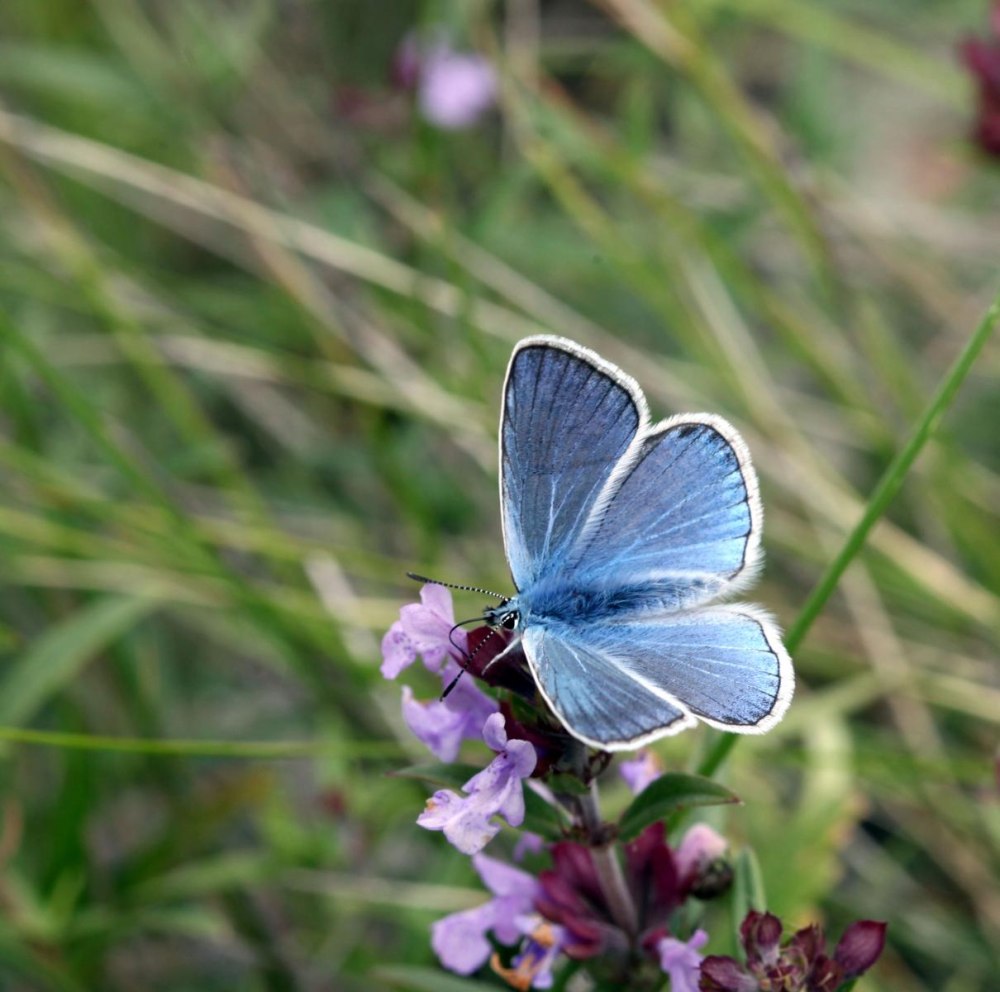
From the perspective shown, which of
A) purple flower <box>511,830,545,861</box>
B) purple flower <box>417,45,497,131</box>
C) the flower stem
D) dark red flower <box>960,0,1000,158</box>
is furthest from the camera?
purple flower <box>417,45,497,131</box>

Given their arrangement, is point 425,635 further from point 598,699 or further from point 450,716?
point 598,699

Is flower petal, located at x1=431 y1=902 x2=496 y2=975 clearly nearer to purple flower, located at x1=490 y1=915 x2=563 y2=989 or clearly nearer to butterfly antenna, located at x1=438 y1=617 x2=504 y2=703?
purple flower, located at x1=490 y1=915 x2=563 y2=989

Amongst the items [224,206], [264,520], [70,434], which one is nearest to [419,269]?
[224,206]

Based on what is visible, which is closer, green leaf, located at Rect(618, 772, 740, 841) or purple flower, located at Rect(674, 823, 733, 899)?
green leaf, located at Rect(618, 772, 740, 841)

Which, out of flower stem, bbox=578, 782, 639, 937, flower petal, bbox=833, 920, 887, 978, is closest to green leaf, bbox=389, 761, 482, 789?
flower stem, bbox=578, 782, 639, 937

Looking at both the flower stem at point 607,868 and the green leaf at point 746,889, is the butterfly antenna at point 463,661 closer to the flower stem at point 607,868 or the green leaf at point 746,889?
the flower stem at point 607,868

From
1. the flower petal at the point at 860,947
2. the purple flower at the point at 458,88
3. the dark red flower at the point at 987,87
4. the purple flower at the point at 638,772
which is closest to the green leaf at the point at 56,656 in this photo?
the purple flower at the point at 638,772

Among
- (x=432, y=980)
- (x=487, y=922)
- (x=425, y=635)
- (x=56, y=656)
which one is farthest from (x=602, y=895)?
(x=56, y=656)

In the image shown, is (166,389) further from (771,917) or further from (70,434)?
(771,917)
